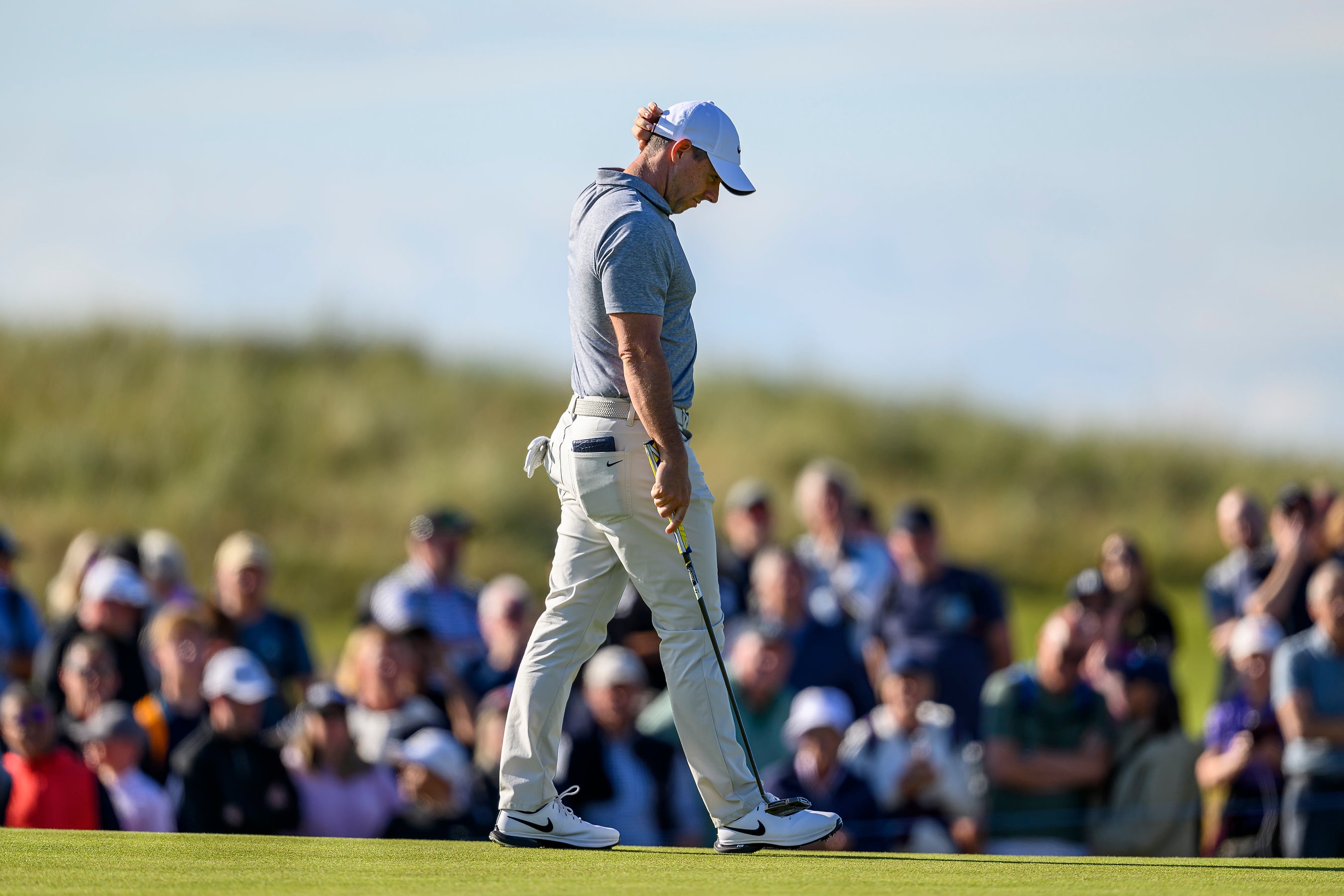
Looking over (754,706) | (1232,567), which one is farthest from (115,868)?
(1232,567)

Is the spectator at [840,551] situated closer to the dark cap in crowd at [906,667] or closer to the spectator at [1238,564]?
the dark cap in crowd at [906,667]

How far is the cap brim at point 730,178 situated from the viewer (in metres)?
4.87

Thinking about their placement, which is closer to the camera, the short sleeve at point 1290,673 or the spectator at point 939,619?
the short sleeve at point 1290,673

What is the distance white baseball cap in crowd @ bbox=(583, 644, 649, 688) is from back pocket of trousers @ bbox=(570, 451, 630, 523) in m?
3.09

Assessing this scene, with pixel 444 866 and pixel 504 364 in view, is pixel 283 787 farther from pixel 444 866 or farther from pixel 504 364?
pixel 504 364

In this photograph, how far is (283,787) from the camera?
7.30 meters

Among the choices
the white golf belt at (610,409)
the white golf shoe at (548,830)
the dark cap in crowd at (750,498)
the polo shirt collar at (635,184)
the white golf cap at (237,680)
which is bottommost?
the white golf shoe at (548,830)

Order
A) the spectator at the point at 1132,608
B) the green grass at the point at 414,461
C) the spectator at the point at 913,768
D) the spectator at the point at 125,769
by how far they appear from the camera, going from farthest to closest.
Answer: the green grass at the point at 414,461, the spectator at the point at 1132,608, the spectator at the point at 913,768, the spectator at the point at 125,769

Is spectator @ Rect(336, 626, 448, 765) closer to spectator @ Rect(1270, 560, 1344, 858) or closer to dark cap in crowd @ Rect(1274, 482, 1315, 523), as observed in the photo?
spectator @ Rect(1270, 560, 1344, 858)

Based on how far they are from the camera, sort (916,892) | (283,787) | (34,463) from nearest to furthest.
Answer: (916,892) → (283,787) → (34,463)

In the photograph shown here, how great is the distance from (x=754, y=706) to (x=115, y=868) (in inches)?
163

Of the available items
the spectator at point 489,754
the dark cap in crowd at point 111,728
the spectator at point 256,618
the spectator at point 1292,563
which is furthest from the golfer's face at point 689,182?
the spectator at point 1292,563

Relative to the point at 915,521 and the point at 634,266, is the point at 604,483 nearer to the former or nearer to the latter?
the point at 634,266

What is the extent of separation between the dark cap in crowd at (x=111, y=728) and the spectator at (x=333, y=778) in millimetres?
631
